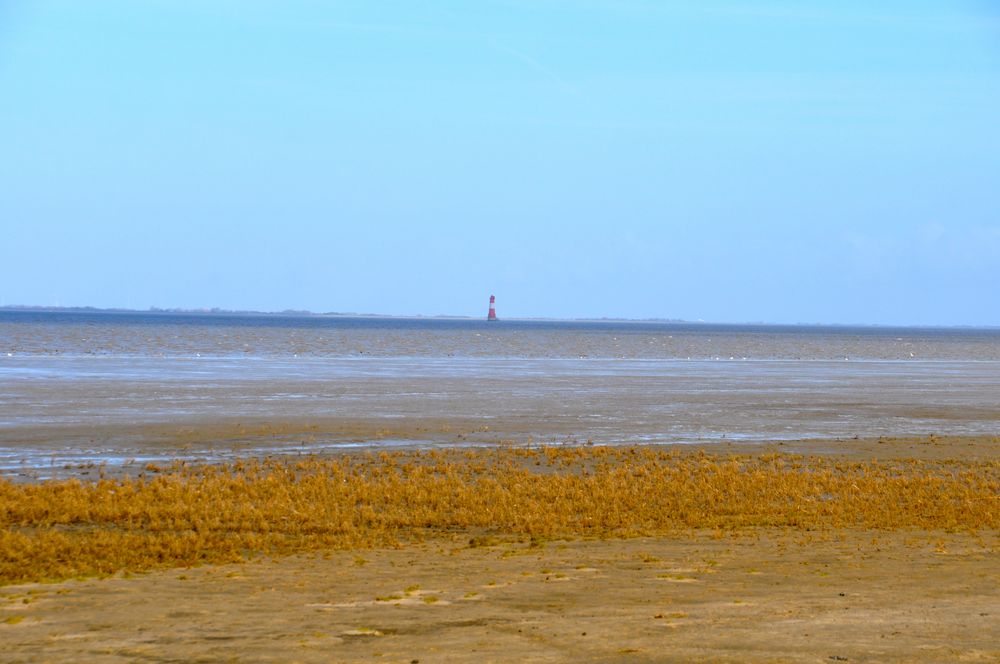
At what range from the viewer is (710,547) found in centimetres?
1723

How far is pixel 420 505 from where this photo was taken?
68.6ft

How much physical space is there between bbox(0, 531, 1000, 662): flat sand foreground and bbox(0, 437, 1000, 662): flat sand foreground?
4 cm

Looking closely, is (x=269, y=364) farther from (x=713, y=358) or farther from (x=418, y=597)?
(x=418, y=597)

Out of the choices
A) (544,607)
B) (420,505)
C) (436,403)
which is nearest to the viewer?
(544,607)

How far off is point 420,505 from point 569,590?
718cm

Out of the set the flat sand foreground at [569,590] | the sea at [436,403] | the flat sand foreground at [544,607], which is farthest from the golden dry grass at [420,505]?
the sea at [436,403]

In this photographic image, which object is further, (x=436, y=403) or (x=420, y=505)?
(x=436, y=403)

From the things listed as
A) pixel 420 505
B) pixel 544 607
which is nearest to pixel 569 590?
pixel 544 607

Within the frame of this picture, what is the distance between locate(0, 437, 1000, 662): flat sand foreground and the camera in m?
11.2

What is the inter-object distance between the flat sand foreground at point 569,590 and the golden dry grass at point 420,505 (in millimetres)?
110

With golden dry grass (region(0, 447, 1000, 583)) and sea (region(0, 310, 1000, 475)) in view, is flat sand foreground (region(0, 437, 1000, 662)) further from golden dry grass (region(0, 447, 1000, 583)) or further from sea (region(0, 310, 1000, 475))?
sea (region(0, 310, 1000, 475))

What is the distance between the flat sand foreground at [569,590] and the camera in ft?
36.6

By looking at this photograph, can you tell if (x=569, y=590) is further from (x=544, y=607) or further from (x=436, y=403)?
(x=436, y=403)

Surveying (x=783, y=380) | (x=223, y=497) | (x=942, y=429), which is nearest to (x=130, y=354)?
(x=783, y=380)
